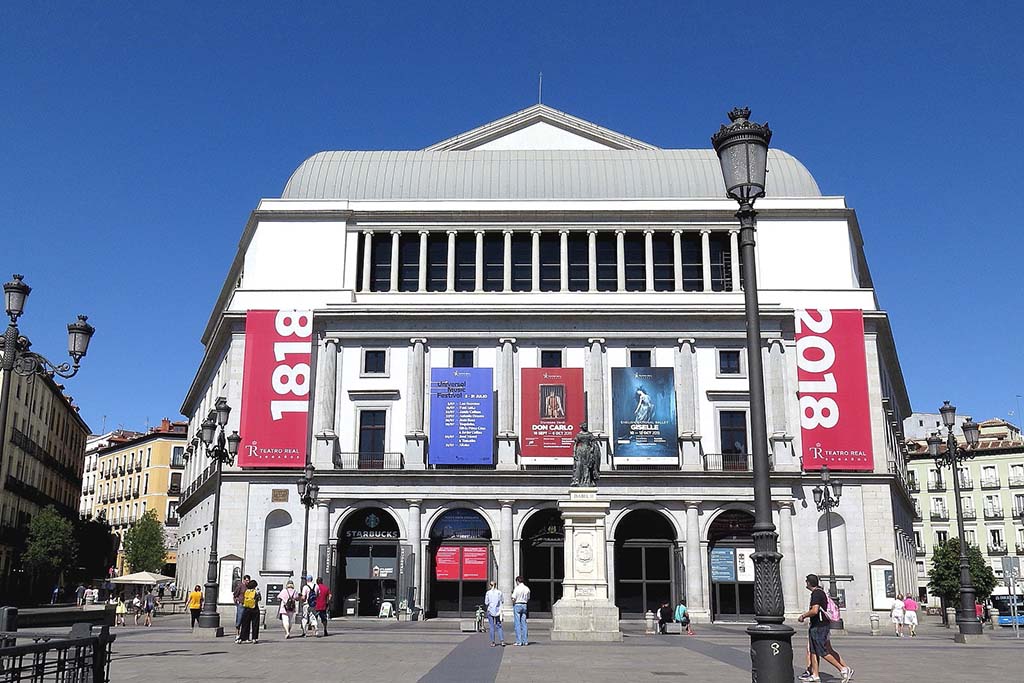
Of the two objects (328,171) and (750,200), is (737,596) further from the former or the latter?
(750,200)

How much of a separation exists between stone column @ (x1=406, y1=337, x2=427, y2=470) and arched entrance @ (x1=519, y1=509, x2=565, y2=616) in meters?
6.04

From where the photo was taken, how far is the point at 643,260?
175ft

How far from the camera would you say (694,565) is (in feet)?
154

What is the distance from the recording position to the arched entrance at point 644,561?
157ft

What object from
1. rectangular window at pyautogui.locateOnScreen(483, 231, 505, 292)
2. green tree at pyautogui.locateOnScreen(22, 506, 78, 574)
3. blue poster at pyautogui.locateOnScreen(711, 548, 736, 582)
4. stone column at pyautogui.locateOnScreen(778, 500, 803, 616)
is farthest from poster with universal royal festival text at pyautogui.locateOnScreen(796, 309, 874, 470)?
green tree at pyautogui.locateOnScreen(22, 506, 78, 574)

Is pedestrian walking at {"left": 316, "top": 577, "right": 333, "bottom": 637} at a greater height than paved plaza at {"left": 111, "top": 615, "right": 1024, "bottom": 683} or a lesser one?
greater

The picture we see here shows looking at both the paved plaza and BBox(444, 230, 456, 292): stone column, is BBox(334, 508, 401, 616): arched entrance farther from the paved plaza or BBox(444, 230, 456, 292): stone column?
the paved plaza

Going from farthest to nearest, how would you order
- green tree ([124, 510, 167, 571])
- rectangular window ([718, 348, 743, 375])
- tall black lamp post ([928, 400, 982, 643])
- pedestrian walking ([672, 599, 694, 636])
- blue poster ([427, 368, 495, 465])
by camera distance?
green tree ([124, 510, 167, 571]) < rectangular window ([718, 348, 743, 375]) < blue poster ([427, 368, 495, 465]) < pedestrian walking ([672, 599, 694, 636]) < tall black lamp post ([928, 400, 982, 643])

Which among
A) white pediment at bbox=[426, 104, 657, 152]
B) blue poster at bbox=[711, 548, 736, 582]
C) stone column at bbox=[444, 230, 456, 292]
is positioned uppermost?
white pediment at bbox=[426, 104, 657, 152]

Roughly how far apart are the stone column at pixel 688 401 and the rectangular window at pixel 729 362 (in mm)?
1308

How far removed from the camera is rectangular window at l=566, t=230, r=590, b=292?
52.9 m

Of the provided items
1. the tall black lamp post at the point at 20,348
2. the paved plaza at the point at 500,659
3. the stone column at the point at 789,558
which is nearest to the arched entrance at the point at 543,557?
the stone column at the point at 789,558

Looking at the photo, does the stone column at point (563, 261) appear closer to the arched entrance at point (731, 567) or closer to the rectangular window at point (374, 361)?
the rectangular window at point (374, 361)

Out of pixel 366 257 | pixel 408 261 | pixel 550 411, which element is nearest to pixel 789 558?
pixel 550 411
